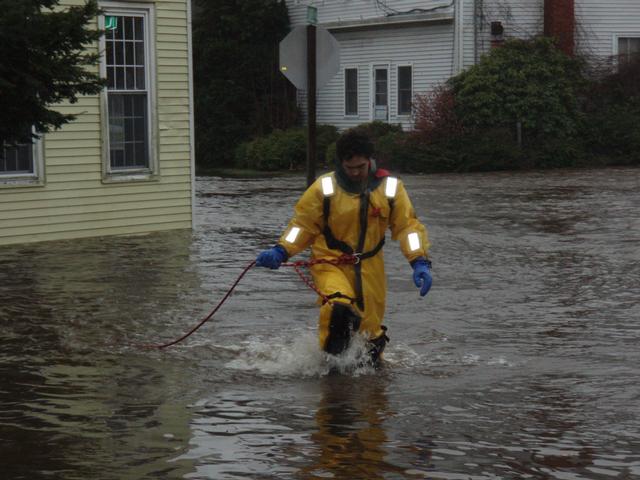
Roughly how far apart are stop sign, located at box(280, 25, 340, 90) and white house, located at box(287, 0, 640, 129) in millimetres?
21509

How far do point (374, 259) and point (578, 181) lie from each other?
2060cm

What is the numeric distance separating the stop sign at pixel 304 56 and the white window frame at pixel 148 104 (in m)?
3.09

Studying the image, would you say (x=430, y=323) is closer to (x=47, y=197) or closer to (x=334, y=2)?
(x=47, y=197)

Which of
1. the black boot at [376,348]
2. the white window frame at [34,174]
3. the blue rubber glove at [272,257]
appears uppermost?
the white window frame at [34,174]

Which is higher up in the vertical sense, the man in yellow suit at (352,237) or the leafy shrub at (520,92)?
the leafy shrub at (520,92)

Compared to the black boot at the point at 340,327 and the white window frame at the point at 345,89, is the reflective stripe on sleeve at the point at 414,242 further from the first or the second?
the white window frame at the point at 345,89

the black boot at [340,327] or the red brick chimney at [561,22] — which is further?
the red brick chimney at [561,22]

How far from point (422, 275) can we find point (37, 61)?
3.23m

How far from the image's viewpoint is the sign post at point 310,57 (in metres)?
14.3

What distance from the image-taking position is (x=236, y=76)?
40594 mm

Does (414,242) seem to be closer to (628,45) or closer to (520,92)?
(520,92)

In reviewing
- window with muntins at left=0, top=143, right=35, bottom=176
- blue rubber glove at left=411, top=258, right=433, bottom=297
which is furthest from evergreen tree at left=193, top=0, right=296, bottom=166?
blue rubber glove at left=411, top=258, right=433, bottom=297

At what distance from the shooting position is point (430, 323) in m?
10.9

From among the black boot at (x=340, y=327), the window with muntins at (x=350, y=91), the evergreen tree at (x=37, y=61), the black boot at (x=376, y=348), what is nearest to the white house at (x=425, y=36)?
the window with muntins at (x=350, y=91)
